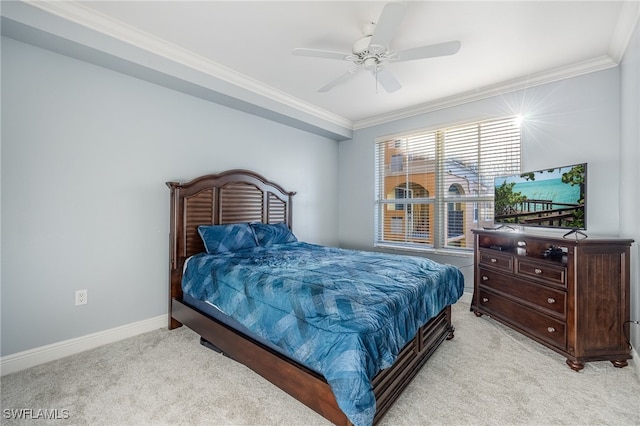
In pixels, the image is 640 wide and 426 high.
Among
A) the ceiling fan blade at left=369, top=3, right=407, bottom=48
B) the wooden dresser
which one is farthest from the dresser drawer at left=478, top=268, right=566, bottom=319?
the ceiling fan blade at left=369, top=3, right=407, bottom=48

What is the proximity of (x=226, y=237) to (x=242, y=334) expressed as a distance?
1.21 metres

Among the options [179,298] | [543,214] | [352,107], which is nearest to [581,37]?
[543,214]

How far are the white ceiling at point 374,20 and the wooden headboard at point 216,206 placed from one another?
1129mm

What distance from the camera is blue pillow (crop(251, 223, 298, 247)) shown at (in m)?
3.30

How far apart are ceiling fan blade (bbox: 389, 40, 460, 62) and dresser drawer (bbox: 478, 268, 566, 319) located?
207 centimetres

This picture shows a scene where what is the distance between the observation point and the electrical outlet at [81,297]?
7.70 ft

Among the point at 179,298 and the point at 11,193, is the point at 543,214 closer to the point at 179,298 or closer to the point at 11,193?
the point at 179,298

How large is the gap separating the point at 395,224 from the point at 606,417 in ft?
9.90

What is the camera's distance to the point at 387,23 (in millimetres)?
1773

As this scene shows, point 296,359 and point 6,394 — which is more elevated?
point 296,359

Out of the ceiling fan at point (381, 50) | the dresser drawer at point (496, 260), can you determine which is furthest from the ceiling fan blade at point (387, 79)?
the dresser drawer at point (496, 260)

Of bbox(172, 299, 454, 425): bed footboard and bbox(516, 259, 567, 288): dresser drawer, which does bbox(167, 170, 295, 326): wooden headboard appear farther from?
bbox(516, 259, 567, 288): dresser drawer

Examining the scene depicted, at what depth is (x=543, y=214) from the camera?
2621 millimetres

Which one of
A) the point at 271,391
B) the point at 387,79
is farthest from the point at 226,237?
the point at 387,79
